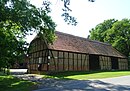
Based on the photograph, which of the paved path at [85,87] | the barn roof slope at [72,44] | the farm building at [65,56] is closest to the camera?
the paved path at [85,87]

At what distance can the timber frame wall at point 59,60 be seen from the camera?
3084 cm

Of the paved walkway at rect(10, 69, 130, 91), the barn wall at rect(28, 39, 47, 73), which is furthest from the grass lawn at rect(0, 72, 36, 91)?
the barn wall at rect(28, 39, 47, 73)

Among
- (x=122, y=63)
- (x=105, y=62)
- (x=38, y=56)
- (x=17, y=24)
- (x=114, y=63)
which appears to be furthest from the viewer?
(x=122, y=63)

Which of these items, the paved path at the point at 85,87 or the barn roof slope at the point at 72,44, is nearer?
the paved path at the point at 85,87

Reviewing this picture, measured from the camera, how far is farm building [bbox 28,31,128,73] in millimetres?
31062

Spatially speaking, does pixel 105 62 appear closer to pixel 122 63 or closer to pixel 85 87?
pixel 122 63

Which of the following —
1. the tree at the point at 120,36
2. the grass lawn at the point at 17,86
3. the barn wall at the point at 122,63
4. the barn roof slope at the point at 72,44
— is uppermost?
the tree at the point at 120,36

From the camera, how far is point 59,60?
31.5 m

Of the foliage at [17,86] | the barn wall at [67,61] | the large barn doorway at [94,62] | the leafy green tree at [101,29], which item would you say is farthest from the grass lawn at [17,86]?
the leafy green tree at [101,29]

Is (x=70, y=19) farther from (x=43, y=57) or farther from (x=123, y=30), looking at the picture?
(x=123, y=30)

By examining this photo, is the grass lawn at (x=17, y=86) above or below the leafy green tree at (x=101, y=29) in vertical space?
below

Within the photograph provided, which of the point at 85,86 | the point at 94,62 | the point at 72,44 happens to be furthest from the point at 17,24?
the point at 94,62

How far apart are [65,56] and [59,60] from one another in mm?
1452

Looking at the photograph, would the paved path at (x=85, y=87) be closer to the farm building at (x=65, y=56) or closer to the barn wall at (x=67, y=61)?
the farm building at (x=65, y=56)
